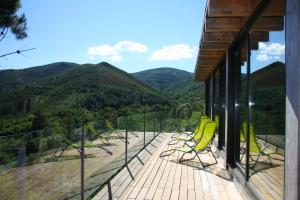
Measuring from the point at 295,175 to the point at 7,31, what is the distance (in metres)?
10.5

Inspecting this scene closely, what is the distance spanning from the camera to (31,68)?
161 feet

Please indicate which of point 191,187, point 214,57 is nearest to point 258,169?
point 191,187

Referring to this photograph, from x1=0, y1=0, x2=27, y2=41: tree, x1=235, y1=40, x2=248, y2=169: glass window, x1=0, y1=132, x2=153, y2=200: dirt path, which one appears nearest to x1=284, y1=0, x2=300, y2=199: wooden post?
x1=0, y1=132, x2=153, y2=200: dirt path

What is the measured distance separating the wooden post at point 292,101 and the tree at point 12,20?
9.82 metres

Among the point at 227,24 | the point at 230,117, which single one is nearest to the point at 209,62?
the point at 230,117

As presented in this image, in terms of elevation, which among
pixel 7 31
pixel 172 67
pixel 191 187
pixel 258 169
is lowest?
pixel 191 187

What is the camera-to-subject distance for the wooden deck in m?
4.44

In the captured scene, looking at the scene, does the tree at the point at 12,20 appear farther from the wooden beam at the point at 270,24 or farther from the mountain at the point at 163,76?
the mountain at the point at 163,76

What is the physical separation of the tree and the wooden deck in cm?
634

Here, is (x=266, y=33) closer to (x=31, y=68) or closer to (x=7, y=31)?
(x=7, y=31)

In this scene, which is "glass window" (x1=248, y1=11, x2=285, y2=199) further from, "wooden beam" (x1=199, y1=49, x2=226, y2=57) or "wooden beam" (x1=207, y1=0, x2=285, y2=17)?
"wooden beam" (x1=199, y1=49, x2=226, y2=57)

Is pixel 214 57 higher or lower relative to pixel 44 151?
higher

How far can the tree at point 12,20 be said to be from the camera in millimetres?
10489

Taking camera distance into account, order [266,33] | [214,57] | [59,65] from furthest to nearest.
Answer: [59,65]
[214,57]
[266,33]
